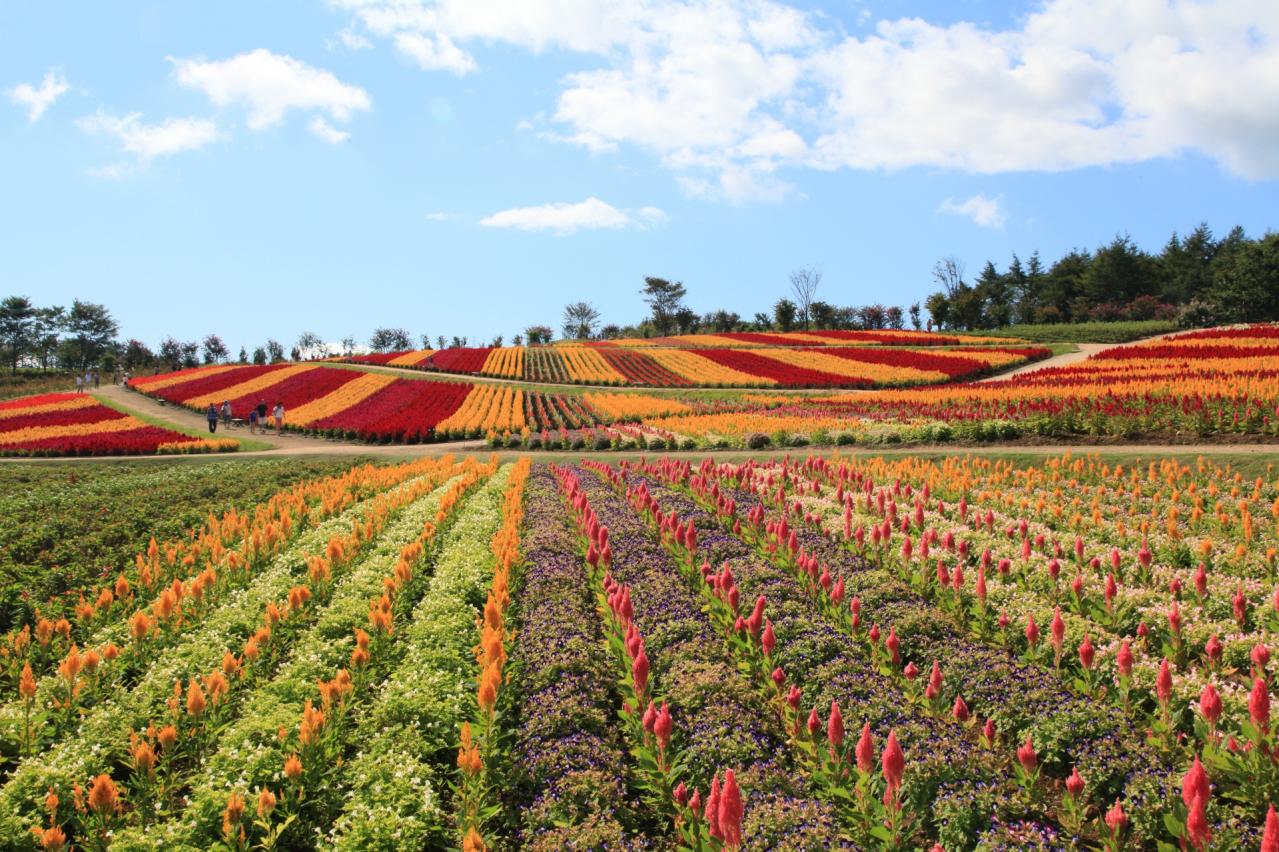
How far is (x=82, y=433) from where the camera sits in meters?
32.4

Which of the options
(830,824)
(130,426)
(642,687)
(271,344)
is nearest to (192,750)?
(642,687)

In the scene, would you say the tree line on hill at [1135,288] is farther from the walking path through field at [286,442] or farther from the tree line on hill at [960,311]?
the walking path through field at [286,442]

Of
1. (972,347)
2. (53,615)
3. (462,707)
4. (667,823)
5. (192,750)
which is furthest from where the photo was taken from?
(972,347)

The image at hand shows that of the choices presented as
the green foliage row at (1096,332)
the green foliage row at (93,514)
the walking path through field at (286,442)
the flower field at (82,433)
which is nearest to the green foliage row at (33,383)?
the walking path through field at (286,442)

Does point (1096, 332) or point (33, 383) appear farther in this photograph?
point (33, 383)

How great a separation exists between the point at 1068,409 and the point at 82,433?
3642 cm

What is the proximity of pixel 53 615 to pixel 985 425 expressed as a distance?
17696mm

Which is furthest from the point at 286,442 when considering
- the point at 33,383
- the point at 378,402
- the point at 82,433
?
the point at 33,383

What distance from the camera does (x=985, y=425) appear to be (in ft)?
60.0

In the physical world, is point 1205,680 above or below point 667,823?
above

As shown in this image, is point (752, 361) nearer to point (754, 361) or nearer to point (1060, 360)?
point (754, 361)

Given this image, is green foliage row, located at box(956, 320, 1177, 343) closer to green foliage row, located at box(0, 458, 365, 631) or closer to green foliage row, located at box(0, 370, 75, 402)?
green foliage row, located at box(0, 458, 365, 631)

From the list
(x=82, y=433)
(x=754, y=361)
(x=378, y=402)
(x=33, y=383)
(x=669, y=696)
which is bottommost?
(x=669, y=696)

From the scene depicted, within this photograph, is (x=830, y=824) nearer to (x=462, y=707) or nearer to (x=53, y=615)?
(x=462, y=707)
